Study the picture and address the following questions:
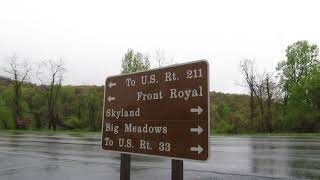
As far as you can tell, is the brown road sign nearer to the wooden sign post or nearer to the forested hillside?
the wooden sign post

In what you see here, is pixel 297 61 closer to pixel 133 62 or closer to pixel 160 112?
pixel 133 62

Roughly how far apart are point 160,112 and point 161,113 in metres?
0.02

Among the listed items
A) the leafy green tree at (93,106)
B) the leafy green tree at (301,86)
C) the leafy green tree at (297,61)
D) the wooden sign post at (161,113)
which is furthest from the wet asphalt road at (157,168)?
the leafy green tree at (93,106)

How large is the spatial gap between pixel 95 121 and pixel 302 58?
83.9ft

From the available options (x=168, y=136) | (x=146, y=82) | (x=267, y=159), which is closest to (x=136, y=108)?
(x=146, y=82)

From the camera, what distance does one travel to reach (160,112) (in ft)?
15.2

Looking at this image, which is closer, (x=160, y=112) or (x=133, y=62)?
(x=160, y=112)

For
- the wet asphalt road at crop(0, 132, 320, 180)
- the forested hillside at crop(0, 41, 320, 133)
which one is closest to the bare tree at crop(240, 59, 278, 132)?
the forested hillside at crop(0, 41, 320, 133)

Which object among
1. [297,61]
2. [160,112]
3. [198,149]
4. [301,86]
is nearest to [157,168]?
[160,112]

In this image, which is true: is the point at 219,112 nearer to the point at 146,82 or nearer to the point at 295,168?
the point at 295,168

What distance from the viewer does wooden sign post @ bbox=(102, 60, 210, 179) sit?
13.7 ft

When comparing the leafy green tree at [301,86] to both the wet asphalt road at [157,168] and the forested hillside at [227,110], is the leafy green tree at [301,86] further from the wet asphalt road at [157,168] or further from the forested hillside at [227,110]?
the wet asphalt road at [157,168]

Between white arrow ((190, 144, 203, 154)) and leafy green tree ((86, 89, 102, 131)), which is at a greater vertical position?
leafy green tree ((86, 89, 102, 131))

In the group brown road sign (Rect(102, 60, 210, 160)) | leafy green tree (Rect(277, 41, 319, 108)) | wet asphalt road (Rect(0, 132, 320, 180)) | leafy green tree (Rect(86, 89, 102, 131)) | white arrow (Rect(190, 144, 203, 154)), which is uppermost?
leafy green tree (Rect(277, 41, 319, 108))
